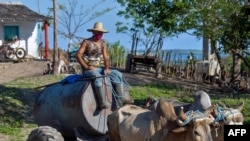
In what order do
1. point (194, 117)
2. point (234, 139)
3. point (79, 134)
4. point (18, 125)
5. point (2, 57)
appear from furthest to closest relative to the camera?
1. point (2, 57)
2. point (18, 125)
3. point (79, 134)
4. point (194, 117)
5. point (234, 139)

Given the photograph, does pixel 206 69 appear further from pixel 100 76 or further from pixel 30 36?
pixel 100 76

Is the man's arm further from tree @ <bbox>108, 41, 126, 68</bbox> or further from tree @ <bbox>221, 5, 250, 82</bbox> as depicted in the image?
tree @ <bbox>108, 41, 126, 68</bbox>

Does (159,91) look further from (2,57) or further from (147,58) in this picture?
(2,57)

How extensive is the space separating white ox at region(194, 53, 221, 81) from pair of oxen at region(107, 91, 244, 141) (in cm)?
2171

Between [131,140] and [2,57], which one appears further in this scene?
[2,57]

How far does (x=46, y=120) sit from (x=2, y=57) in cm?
2418

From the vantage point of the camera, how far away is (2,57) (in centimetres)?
3170

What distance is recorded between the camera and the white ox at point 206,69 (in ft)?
92.8

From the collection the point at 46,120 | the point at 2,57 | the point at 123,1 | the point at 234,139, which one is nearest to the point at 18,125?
the point at 46,120

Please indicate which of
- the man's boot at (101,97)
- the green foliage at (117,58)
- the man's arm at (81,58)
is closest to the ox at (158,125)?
the man's boot at (101,97)

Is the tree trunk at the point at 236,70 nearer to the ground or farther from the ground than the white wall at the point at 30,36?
nearer to the ground

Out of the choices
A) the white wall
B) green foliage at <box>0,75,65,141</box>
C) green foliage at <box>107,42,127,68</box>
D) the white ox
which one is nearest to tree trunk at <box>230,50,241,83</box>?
the white ox

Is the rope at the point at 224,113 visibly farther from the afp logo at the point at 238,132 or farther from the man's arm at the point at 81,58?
the man's arm at the point at 81,58

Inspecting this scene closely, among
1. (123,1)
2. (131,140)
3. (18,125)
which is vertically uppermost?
(123,1)
